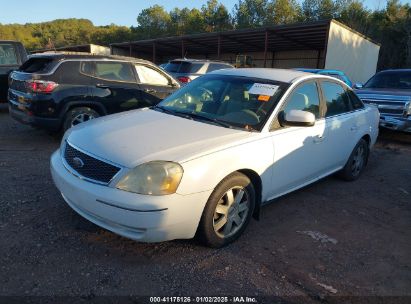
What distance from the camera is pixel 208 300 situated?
267 cm

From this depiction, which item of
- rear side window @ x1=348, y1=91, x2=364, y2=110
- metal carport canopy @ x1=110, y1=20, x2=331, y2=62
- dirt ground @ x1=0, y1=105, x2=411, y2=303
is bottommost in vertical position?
dirt ground @ x1=0, y1=105, x2=411, y2=303

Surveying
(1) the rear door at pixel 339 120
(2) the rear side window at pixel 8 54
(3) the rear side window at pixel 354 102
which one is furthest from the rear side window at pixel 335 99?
(2) the rear side window at pixel 8 54

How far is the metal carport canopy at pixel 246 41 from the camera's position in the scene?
21.9 metres

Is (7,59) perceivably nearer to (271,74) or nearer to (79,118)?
(79,118)

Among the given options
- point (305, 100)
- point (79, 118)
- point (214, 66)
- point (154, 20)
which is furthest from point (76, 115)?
point (154, 20)

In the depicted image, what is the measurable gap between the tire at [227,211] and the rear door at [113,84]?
4.23m

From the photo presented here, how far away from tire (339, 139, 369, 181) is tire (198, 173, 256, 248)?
2373 mm

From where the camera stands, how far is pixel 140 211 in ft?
9.10

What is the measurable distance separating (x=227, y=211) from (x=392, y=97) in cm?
656

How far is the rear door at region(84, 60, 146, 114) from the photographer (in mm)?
6738

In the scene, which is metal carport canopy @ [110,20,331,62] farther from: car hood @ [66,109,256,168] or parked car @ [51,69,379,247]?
car hood @ [66,109,256,168]

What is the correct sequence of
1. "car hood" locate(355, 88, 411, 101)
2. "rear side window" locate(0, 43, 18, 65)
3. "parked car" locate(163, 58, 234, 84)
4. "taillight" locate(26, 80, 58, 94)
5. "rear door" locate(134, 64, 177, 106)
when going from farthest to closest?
"parked car" locate(163, 58, 234, 84) < "rear side window" locate(0, 43, 18, 65) < "car hood" locate(355, 88, 411, 101) < "rear door" locate(134, 64, 177, 106) < "taillight" locate(26, 80, 58, 94)

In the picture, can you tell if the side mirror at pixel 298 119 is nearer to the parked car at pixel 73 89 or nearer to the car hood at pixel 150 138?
the car hood at pixel 150 138

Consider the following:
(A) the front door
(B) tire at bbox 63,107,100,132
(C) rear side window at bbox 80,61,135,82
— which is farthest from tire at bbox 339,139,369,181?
(B) tire at bbox 63,107,100,132
